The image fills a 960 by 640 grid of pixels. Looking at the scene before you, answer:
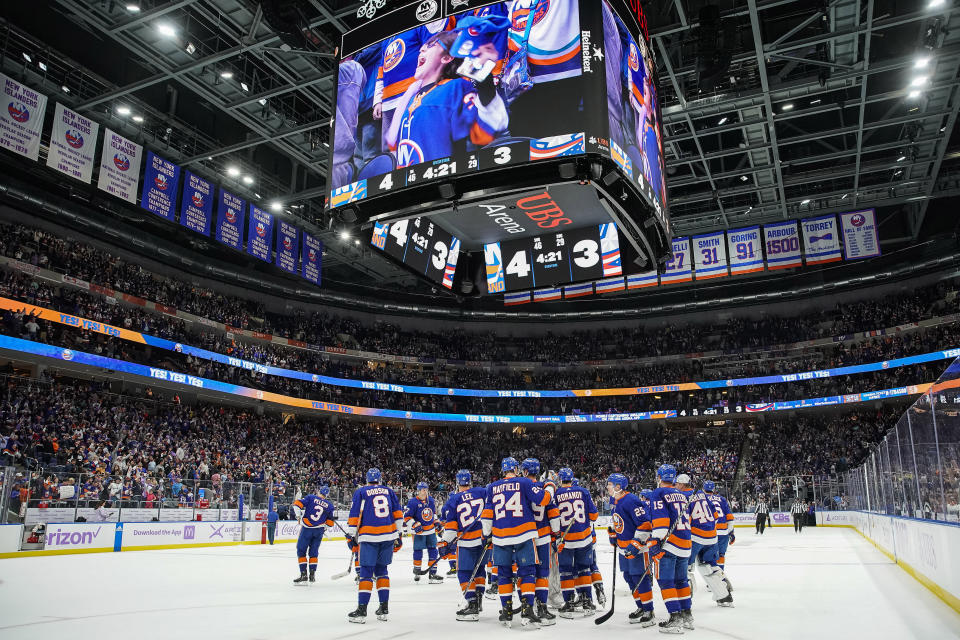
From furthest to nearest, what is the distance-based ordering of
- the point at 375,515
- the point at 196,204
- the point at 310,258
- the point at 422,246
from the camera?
1. the point at 310,258
2. the point at 196,204
3. the point at 422,246
4. the point at 375,515

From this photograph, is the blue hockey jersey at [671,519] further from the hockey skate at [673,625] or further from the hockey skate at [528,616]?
the hockey skate at [528,616]

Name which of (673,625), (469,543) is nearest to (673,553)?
(673,625)

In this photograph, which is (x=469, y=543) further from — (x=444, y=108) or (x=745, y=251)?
(x=745, y=251)

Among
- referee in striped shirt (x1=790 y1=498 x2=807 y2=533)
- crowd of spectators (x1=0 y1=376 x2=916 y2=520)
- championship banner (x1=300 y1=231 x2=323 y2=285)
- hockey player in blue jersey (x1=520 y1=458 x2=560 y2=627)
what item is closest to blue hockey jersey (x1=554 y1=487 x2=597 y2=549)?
hockey player in blue jersey (x1=520 y1=458 x2=560 y2=627)

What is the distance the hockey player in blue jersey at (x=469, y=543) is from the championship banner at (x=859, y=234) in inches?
781

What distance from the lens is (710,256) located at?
24609 millimetres

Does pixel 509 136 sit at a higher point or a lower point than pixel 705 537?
higher

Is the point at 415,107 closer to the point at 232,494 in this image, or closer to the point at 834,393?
the point at 232,494

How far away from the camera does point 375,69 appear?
10359 millimetres

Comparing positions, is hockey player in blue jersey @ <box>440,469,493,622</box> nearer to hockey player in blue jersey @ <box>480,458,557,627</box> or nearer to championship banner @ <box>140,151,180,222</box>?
hockey player in blue jersey @ <box>480,458,557,627</box>

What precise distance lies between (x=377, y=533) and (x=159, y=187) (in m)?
16.4

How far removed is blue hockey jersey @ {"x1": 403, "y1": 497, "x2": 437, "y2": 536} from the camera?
38.8 feet

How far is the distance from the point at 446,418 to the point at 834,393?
2276 centimetres

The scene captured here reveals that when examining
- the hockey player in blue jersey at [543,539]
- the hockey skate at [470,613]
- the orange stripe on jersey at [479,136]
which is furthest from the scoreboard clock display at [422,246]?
the hockey skate at [470,613]
